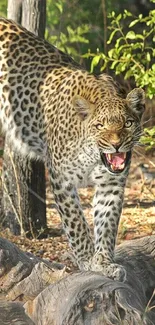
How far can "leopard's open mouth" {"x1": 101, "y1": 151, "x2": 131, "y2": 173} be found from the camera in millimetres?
6996

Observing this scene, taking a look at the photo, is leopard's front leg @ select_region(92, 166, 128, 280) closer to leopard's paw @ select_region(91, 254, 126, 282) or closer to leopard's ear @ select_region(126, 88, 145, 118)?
leopard's paw @ select_region(91, 254, 126, 282)

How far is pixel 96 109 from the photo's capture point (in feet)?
24.0

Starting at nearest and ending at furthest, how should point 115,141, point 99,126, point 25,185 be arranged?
point 115,141
point 99,126
point 25,185

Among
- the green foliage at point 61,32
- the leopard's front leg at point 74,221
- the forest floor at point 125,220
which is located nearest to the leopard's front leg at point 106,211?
the leopard's front leg at point 74,221

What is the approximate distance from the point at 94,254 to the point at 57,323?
5.48ft

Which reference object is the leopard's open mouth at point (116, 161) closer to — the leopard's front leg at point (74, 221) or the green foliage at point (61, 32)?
the leopard's front leg at point (74, 221)

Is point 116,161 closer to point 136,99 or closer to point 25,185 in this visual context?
point 136,99

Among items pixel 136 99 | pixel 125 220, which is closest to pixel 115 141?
pixel 136 99

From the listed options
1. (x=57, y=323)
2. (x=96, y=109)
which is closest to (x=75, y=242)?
(x=96, y=109)

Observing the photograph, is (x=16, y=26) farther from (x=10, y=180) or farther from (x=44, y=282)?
(x=44, y=282)

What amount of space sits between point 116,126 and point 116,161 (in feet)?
0.80

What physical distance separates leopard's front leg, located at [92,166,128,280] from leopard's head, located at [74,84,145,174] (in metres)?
0.36

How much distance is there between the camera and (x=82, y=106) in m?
7.43

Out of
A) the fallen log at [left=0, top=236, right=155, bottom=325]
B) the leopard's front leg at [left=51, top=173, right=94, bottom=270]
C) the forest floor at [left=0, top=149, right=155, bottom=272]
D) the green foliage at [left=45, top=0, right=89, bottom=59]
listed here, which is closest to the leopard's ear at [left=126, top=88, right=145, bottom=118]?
the leopard's front leg at [left=51, top=173, right=94, bottom=270]
